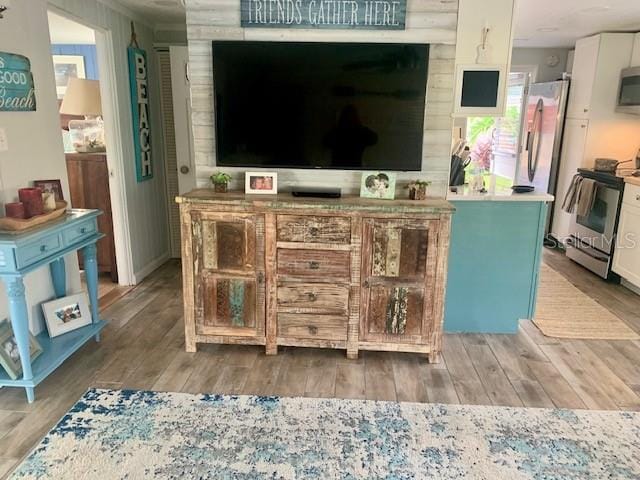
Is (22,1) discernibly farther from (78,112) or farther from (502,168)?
(502,168)

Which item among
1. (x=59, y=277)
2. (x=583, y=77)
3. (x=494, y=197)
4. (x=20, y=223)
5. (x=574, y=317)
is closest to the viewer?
(x=20, y=223)

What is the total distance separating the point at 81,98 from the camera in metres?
4.06

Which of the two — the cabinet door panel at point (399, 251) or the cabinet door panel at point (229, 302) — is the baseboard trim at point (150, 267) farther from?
the cabinet door panel at point (399, 251)

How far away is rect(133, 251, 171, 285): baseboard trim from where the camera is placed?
4301 millimetres

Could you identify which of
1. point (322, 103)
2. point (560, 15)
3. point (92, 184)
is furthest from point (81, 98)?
point (560, 15)

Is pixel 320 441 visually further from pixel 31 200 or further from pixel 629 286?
pixel 629 286

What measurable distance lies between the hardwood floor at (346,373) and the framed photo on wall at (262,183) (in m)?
1.00

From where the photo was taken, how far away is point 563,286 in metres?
4.35

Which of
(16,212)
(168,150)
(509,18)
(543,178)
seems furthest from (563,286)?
(16,212)

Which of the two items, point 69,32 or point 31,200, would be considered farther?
point 69,32

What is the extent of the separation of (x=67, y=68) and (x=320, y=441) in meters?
5.28

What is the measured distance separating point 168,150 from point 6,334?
2.62 metres

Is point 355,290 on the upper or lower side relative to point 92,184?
lower

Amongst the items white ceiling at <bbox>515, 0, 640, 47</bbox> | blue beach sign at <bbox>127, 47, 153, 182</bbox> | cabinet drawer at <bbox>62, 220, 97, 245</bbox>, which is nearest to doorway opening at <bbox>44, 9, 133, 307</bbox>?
blue beach sign at <bbox>127, 47, 153, 182</bbox>
